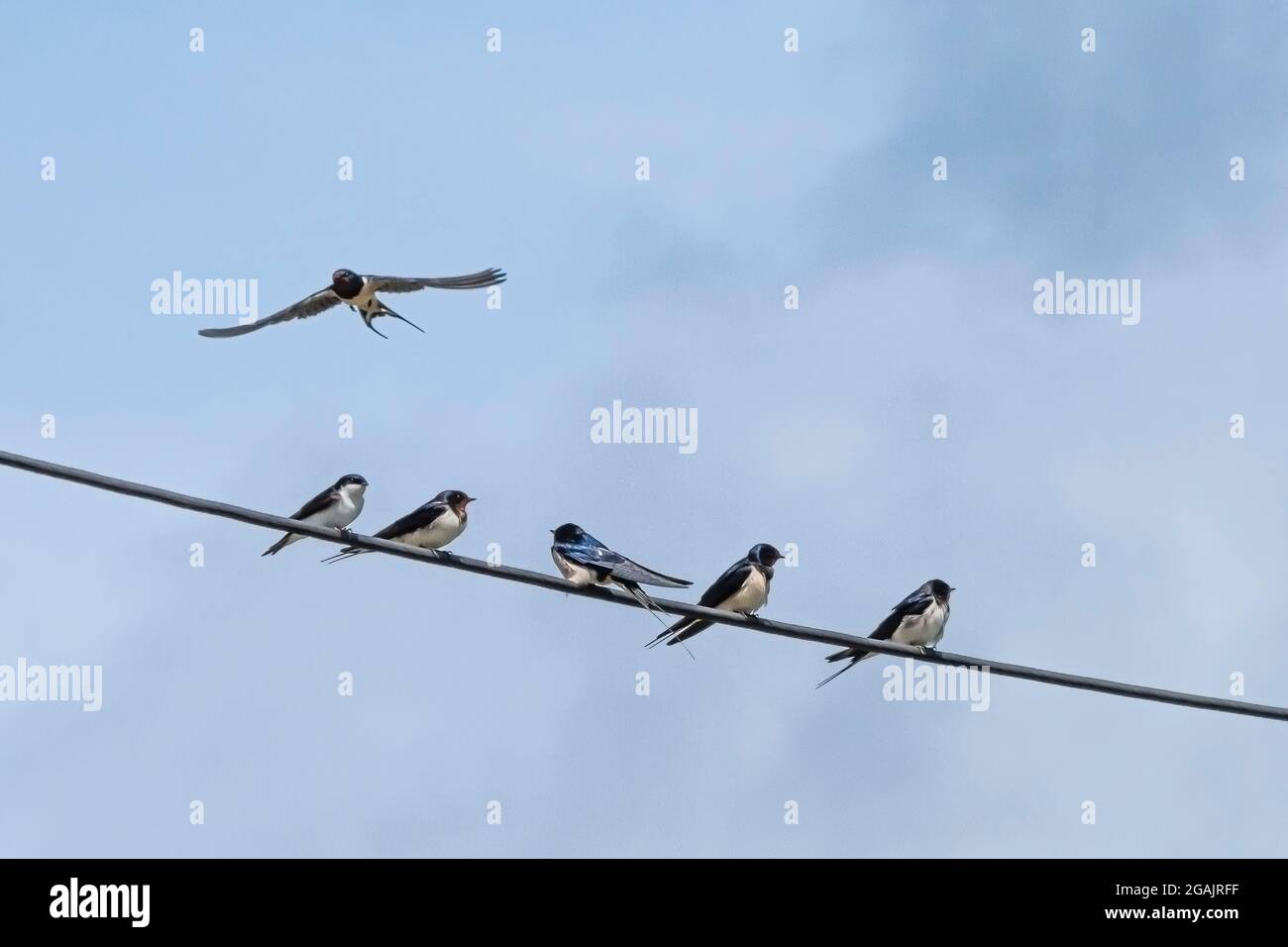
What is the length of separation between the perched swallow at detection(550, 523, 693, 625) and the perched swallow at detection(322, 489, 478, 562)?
566 mm

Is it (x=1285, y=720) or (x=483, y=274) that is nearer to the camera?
(x=1285, y=720)

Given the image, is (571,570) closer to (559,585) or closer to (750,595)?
(750,595)

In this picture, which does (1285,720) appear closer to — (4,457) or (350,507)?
(4,457)

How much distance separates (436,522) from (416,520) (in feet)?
0.58

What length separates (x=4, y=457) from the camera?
25.9 ft

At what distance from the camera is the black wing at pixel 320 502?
1329 cm

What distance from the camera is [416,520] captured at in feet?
39.3

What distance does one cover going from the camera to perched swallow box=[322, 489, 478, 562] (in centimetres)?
1182

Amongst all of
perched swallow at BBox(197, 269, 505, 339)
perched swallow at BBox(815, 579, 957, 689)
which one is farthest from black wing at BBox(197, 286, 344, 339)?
perched swallow at BBox(815, 579, 957, 689)

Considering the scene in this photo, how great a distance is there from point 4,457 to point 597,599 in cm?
244

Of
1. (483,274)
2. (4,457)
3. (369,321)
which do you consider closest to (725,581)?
(483,274)

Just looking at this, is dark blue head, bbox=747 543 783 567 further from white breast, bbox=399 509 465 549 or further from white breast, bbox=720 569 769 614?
white breast, bbox=399 509 465 549

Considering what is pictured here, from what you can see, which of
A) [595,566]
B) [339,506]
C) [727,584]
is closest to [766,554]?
[727,584]

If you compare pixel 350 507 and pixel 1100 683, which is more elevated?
pixel 350 507
